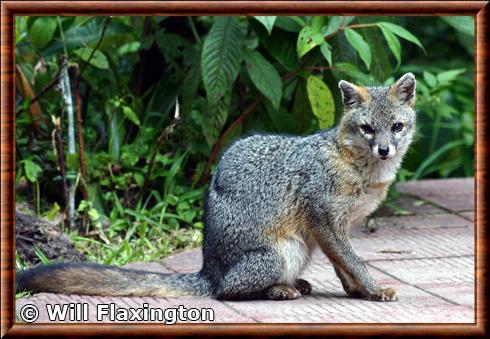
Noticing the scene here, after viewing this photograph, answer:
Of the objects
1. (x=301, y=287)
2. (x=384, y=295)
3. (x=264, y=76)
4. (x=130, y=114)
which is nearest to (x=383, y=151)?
(x=384, y=295)

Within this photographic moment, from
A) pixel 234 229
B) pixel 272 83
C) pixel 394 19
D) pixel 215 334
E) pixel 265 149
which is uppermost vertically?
pixel 394 19

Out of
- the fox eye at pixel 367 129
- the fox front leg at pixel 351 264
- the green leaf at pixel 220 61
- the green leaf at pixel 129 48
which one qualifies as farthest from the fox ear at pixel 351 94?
the green leaf at pixel 129 48

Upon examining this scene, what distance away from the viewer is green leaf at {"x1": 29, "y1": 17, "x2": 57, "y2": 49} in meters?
7.43

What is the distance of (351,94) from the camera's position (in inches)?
235

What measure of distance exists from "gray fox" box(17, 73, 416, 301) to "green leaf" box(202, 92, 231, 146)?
141 centimetres

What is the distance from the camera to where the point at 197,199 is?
7863 mm

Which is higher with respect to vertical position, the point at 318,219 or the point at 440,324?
the point at 318,219

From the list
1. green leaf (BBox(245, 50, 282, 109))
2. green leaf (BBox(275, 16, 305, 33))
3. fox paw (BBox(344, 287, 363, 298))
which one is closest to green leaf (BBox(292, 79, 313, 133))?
green leaf (BBox(245, 50, 282, 109))

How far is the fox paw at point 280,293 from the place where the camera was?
19.1 ft

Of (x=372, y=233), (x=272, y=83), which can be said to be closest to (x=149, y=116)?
(x=272, y=83)

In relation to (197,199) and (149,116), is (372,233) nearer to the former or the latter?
(197,199)

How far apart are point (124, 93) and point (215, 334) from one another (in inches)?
151

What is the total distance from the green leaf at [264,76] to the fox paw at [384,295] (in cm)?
194
